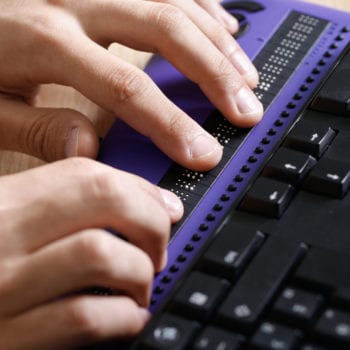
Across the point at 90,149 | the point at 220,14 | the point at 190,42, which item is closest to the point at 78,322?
the point at 90,149

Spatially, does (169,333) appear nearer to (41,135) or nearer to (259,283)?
(259,283)

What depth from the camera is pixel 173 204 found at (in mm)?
583

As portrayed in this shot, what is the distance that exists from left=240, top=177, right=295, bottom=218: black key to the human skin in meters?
0.05

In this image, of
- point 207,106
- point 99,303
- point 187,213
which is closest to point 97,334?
point 99,303

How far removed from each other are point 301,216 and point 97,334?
16cm

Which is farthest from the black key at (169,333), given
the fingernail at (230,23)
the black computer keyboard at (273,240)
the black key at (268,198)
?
the fingernail at (230,23)

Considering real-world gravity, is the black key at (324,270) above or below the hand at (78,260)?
above

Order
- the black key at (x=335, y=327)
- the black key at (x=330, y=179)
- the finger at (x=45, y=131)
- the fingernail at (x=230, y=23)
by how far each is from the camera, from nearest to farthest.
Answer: the black key at (x=335, y=327) < the black key at (x=330, y=179) < the finger at (x=45, y=131) < the fingernail at (x=230, y=23)

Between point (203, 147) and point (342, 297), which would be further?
point (203, 147)

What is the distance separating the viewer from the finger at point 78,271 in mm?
492

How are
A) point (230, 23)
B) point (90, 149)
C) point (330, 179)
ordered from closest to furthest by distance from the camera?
1. point (330, 179)
2. point (90, 149)
3. point (230, 23)

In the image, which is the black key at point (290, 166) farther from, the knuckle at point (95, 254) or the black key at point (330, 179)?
the knuckle at point (95, 254)

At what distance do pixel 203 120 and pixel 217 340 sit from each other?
260 mm

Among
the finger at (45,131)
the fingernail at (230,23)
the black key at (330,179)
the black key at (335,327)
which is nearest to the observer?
the black key at (335,327)
